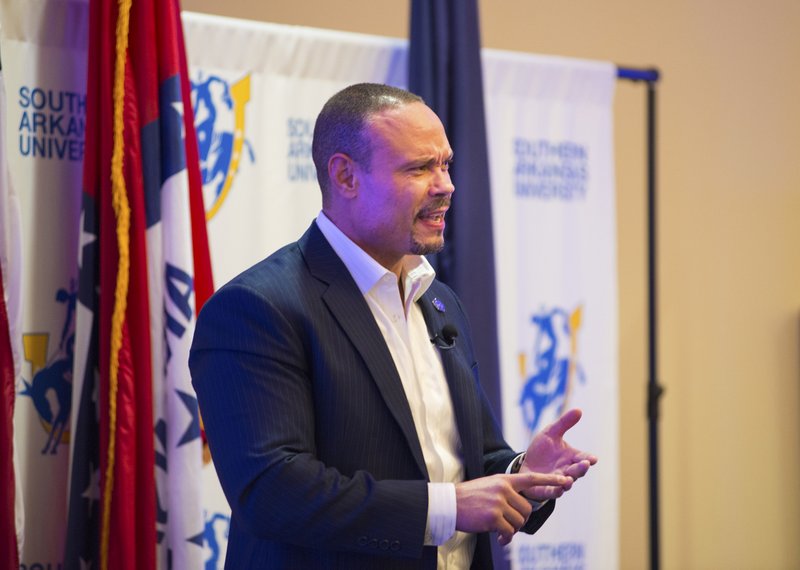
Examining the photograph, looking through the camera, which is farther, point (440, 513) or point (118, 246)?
point (118, 246)

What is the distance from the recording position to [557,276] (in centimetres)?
373

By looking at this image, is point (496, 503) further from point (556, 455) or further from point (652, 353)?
point (652, 353)

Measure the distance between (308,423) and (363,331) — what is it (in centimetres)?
21

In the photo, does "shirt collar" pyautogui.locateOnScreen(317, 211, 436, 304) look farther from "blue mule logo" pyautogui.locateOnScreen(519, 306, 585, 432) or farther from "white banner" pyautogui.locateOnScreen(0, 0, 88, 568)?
"blue mule logo" pyautogui.locateOnScreen(519, 306, 585, 432)

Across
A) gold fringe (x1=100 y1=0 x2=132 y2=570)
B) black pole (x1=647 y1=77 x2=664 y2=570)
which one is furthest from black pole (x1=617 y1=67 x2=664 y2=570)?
gold fringe (x1=100 y1=0 x2=132 y2=570)

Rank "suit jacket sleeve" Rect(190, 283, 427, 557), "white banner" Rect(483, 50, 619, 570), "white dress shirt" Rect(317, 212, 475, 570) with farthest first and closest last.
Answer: "white banner" Rect(483, 50, 619, 570) < "white dress shirt" Rect(317, 212, 475, 570) < "suit jacket sleeve" Rect(190, 283, 427, 557)

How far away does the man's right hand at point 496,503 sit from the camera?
1.75 metres

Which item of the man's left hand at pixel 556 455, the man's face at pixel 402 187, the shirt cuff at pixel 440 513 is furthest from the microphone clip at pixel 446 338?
the shirt cuff at pixel 440 513

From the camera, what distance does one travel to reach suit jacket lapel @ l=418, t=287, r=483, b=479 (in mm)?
2018

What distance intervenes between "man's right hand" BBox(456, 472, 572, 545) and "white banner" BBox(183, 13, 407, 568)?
1.49 m

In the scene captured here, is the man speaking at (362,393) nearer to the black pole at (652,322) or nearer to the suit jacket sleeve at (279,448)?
the suit jacket sleeve at (279,448)

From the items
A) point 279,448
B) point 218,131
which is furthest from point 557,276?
point 279,448

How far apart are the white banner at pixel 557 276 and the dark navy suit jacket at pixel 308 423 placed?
1.73 meters

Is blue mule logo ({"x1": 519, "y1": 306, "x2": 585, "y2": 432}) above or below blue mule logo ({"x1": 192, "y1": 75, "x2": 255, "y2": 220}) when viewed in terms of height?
below
